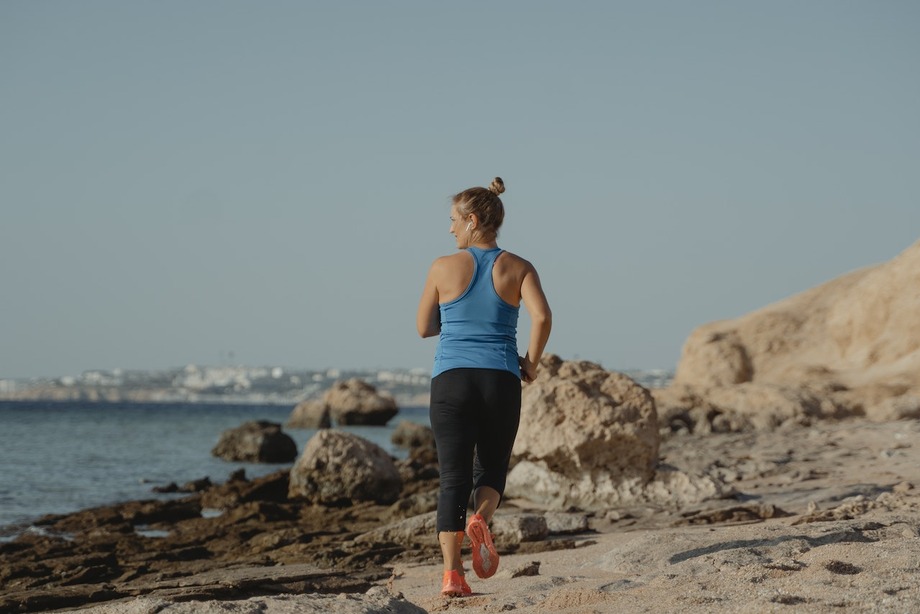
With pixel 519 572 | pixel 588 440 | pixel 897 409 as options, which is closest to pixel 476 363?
pixel 519 572

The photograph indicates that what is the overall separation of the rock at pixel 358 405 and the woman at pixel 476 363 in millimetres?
49201

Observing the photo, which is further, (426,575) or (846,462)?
(846,462)

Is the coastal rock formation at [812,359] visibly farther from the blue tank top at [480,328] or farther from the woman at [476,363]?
the blue tank top at [480,328]

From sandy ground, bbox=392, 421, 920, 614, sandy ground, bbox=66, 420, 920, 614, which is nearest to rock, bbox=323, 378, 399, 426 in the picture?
sandy ground, bbox=66, 420, 920, 614

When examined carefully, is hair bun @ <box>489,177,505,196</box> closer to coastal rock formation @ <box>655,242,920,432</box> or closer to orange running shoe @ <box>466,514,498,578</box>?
orange running shoe @ <box>466,514,498,578</box>

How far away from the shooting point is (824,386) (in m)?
22.8

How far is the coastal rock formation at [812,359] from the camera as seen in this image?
21641 millimetres

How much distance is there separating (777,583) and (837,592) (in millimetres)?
320

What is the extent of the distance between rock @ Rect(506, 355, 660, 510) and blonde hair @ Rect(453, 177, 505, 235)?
16.3ft

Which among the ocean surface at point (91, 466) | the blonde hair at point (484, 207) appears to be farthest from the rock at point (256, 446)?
the blonde hair at point (484, 207)

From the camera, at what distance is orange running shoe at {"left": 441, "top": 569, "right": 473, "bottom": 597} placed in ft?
16.2

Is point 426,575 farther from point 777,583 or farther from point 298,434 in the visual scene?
point 298,434

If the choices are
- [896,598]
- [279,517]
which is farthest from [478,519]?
[279,517]

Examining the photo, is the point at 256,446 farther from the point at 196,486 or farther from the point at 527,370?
the point at 527,370
